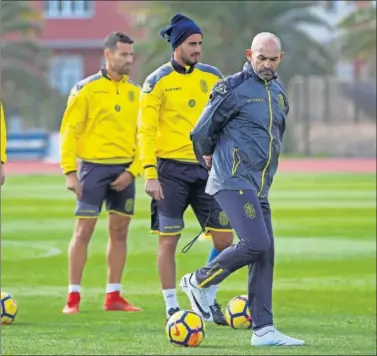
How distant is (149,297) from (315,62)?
142 ft

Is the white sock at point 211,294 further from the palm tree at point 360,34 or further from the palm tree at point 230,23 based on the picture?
the palm tree at point 360,34

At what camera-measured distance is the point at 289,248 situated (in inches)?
709

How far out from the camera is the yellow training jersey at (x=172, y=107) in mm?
9938

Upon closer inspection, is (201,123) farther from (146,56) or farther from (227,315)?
(146,56)

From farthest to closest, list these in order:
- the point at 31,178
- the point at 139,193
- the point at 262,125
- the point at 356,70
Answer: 1. the point at 356,70
2. the point at 31,178
3. the point at 139,193
4. the point at 262,125

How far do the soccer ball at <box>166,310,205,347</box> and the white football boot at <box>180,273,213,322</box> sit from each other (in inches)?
5.9

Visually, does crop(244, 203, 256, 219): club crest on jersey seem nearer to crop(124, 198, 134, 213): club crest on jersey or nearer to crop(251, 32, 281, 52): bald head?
crop(251, 32, 281, 52): bald head

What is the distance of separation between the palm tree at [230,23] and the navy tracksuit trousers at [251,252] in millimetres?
40151

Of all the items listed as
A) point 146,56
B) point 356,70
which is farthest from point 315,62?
point 356,70

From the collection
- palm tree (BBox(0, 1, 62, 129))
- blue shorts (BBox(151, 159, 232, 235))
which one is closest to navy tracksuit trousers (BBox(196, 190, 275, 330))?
blue shorts (BBox(151, 159, 232, 235))

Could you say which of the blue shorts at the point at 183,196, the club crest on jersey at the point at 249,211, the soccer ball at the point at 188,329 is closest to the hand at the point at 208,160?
the club crest on jersey at the point at 249,211

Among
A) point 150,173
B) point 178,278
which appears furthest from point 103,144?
point 178,278

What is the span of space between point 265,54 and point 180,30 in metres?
1.56

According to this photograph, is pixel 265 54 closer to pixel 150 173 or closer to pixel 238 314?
pixel 150 173
